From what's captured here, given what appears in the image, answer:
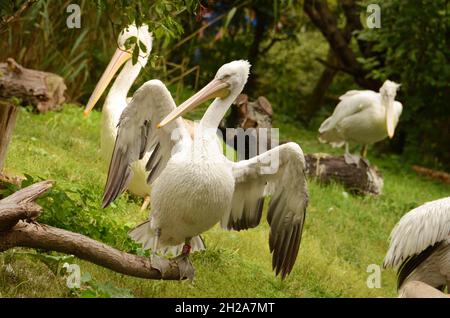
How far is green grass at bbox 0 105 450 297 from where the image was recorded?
4.95m

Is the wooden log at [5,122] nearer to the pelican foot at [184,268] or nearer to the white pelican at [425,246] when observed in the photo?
the pelican foot at [184,268]

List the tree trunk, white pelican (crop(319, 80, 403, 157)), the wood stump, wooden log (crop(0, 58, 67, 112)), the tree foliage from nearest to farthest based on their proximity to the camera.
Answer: wooden log (crop(0, 58, 67, 112)), the wood stump, white pelican (crop(319, 80, 403, 157)), the tree foliage, the tree trunk

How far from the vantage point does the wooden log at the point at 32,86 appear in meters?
8.03

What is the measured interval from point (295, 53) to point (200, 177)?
35.7 feet

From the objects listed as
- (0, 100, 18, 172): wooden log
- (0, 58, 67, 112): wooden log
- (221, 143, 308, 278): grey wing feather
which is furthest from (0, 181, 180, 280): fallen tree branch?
(0, 58, 67, 112): wooden log

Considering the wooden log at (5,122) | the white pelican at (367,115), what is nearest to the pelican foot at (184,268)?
the wooden log at (5,122)

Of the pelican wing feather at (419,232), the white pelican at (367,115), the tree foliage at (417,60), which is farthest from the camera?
the tree foliage at (417,60)

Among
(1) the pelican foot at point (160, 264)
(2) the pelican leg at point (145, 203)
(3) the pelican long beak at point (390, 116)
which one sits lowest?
(2) the pelican leg at point (145, 203)

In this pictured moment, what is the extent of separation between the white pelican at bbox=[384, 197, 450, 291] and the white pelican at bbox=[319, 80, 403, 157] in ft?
13.7

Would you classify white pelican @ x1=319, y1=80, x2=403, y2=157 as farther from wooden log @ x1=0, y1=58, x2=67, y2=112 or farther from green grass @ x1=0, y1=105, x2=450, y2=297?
wooden log @ x1=0, y1=58, x2=67, y2=112

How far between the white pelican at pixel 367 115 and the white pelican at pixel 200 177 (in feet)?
15.6

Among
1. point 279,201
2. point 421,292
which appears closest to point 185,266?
point 279,201

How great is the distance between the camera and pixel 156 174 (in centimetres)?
527

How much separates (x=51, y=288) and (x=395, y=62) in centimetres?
852
